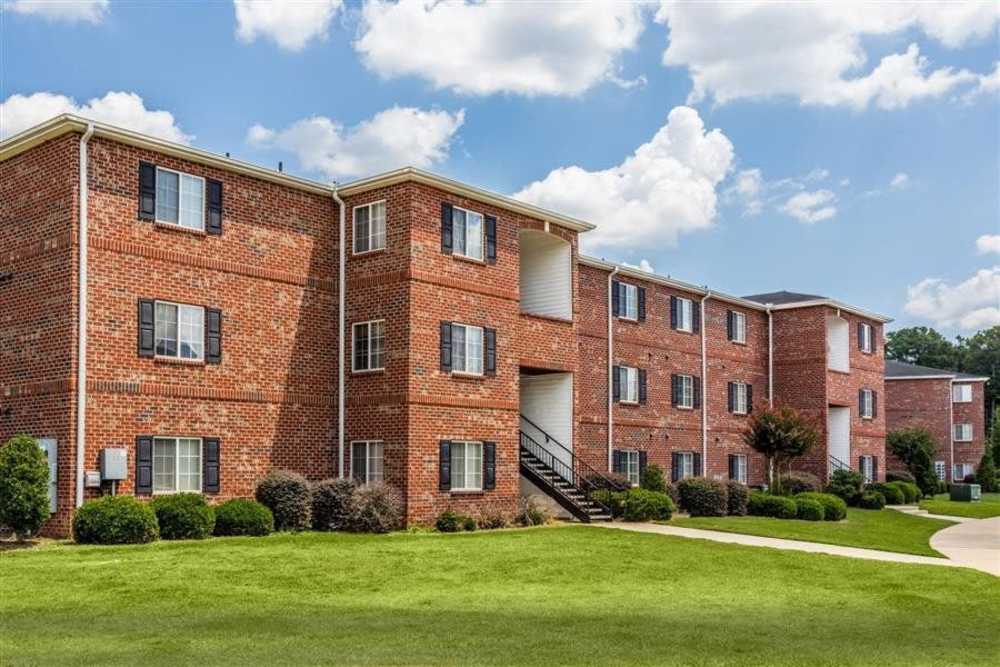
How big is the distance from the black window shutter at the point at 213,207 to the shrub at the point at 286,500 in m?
5.56

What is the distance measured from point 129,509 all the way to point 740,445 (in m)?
27.0

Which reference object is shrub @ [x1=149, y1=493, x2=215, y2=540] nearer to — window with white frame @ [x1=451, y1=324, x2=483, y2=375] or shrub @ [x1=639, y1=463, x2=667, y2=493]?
window with white frame @ [x1=451, y1=324, x2=483, y2=375]

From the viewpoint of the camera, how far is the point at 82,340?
2002cm

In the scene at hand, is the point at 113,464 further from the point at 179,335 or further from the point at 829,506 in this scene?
the point at 829,506

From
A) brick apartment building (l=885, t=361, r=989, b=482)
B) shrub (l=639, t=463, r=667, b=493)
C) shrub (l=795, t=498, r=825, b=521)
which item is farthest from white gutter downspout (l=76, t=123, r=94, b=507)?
brick apartment building (l=885, t=361, r=989, b=482)

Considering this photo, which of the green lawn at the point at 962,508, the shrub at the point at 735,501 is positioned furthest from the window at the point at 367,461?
the green lawn at the point at 962,508

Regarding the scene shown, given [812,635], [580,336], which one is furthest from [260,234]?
[812,635]

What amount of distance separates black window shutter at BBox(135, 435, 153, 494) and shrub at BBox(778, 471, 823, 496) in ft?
78.8

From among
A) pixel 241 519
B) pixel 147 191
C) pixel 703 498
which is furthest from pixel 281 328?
pixel 703 498

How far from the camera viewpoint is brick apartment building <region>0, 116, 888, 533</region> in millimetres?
20453

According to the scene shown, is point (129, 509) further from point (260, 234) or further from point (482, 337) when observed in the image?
point (482, 337)

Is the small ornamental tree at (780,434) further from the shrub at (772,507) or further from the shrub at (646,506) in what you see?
the shrub at (646,506)

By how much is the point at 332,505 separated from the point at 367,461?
6.42ft

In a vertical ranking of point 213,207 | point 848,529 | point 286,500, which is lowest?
point 848,529
